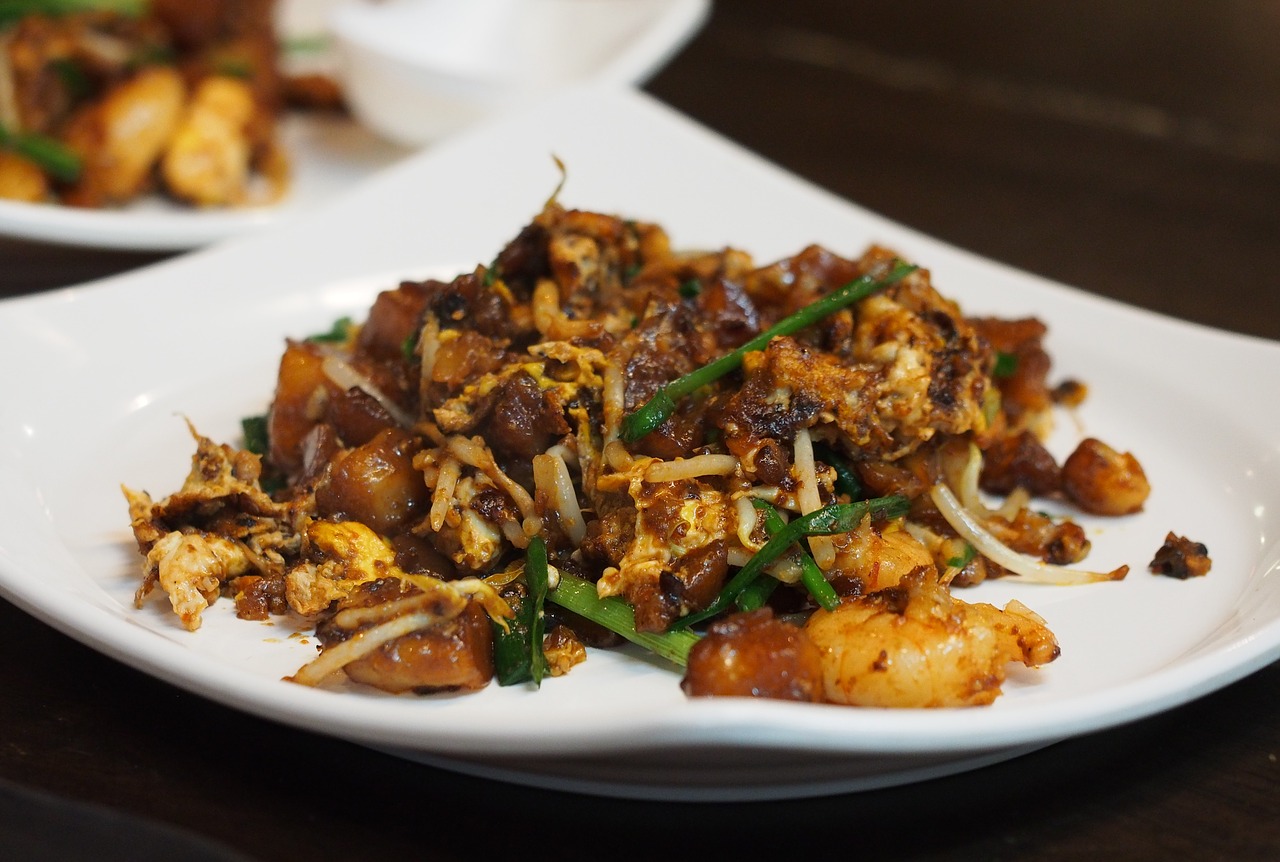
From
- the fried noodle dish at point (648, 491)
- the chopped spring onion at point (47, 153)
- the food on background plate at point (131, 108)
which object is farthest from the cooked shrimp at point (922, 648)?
the chopped spring onion at point (47, 153)

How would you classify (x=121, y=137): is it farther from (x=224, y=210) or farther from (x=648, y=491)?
(x=648, y=491)

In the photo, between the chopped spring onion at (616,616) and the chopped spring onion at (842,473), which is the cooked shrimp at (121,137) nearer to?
the chopped spring onion at (616,616)

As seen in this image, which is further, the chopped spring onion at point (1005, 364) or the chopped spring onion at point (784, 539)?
the chopped spring onion at point (1005, 364)

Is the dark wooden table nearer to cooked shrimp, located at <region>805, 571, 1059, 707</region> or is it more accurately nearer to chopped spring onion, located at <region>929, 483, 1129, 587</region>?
cooked shrimp, located at <region>805, 571, 1059, 707</region>

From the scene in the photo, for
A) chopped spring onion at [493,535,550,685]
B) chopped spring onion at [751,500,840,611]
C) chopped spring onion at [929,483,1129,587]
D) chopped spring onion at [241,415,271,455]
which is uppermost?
chopped spring onion at [929,483,1129,587]

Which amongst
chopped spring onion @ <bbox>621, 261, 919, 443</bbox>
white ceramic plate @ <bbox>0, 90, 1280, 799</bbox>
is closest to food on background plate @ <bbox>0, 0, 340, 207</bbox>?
white ceramic plate @ <bbox>0, 90, 1280, 799</bbox>

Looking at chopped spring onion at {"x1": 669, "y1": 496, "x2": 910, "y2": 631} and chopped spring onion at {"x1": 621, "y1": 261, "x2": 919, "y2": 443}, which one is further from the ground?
chopped spring onion at {"x1": 621, "y1": 261, "x2": 919, "y2": 443}

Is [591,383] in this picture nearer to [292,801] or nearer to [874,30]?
[292,801]
